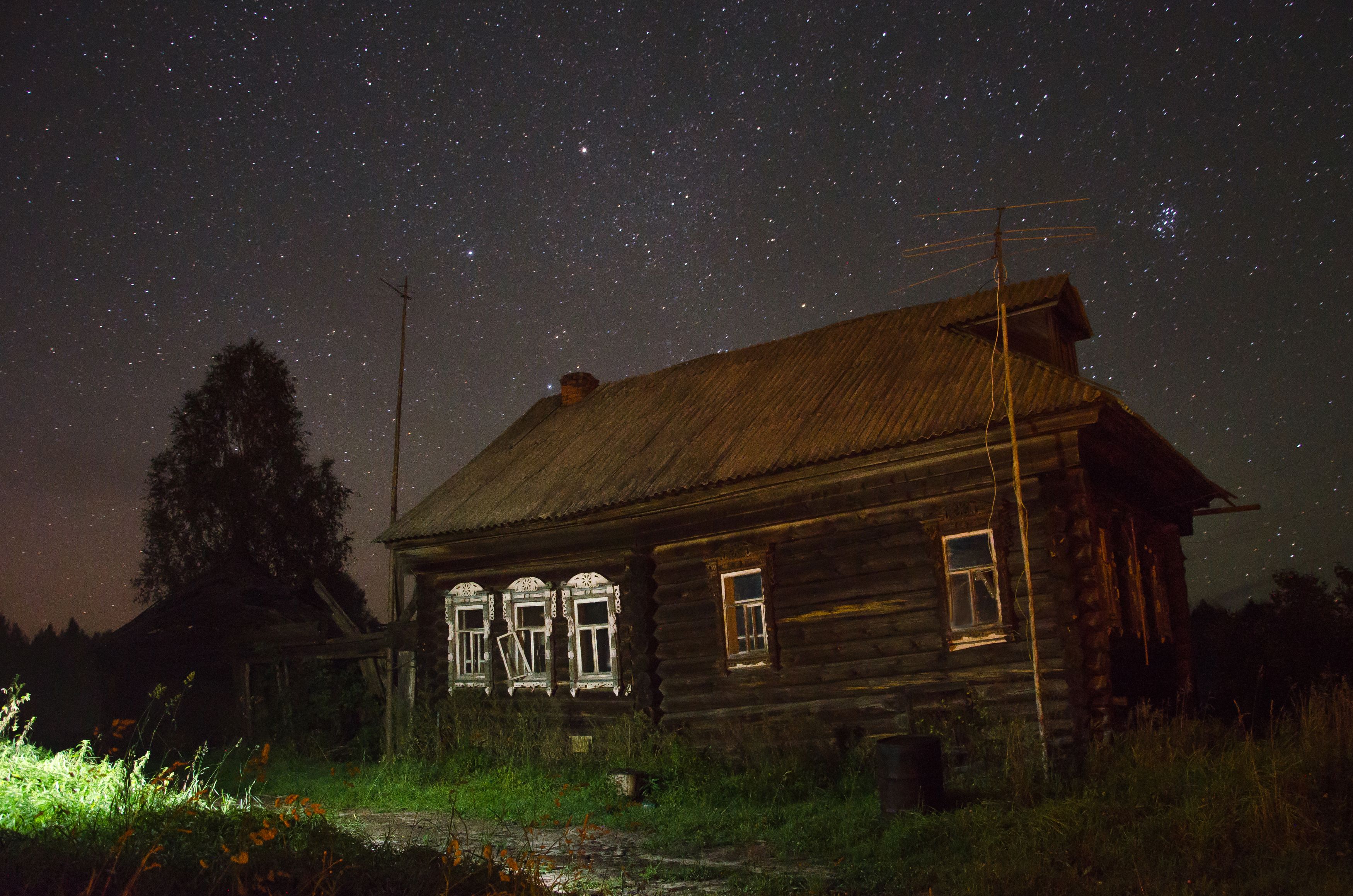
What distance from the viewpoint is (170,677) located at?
21.7m

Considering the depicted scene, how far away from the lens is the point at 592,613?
51.3ft

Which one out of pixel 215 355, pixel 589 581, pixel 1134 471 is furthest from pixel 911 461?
pixel 215 355

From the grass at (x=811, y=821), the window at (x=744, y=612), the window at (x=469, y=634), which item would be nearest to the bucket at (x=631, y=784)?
the grass at (x=811, y=821)

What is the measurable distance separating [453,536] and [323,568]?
63.2 feet

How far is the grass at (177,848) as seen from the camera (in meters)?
4.91

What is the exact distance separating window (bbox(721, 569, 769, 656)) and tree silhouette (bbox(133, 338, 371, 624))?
22269 millimetres

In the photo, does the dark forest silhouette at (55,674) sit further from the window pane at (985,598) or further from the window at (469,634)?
the window pane at (985,598)

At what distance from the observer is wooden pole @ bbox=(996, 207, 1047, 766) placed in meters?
10.5

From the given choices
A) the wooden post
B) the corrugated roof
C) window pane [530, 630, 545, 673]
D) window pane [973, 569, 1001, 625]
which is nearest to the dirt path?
window pane [973, 569, 1001, 625]

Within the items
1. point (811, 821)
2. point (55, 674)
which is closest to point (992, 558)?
point (811, 821)

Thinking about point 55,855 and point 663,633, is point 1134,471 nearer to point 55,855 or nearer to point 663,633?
point 663,633

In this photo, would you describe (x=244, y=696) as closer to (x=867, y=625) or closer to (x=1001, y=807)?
(x=867, y=625)

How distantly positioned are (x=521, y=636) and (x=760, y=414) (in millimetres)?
5519

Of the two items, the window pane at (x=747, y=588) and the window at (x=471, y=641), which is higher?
the window pane at (x=747, y=588)
